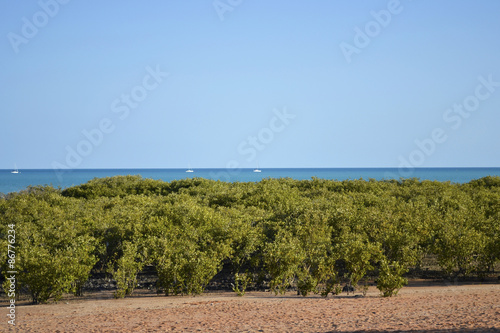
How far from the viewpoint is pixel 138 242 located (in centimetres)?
1909

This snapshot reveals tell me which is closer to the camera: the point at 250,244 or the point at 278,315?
the point at 278,315

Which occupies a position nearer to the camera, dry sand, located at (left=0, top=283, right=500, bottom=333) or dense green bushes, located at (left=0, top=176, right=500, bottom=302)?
dry sand, located at (left=0, top=283, right=500, bottom=333)

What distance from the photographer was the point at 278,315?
486 inches

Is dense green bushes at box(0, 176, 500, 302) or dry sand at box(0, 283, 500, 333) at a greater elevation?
dense green bushes at box(0, 176, 500, 302)

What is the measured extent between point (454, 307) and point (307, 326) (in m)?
4.60

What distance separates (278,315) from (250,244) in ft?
26.3

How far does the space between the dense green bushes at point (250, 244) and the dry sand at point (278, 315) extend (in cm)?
158

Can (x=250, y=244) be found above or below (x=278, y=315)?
above

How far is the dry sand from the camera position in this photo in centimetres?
1072

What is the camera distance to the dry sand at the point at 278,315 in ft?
35.2

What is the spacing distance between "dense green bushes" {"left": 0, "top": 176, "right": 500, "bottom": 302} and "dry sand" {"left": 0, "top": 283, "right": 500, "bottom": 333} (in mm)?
1578

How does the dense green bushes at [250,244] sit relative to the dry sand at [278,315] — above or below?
above

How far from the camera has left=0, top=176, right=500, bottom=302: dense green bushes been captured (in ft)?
55.3

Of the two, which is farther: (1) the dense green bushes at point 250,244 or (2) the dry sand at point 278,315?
(1) the dense green bushes at point 250,244
